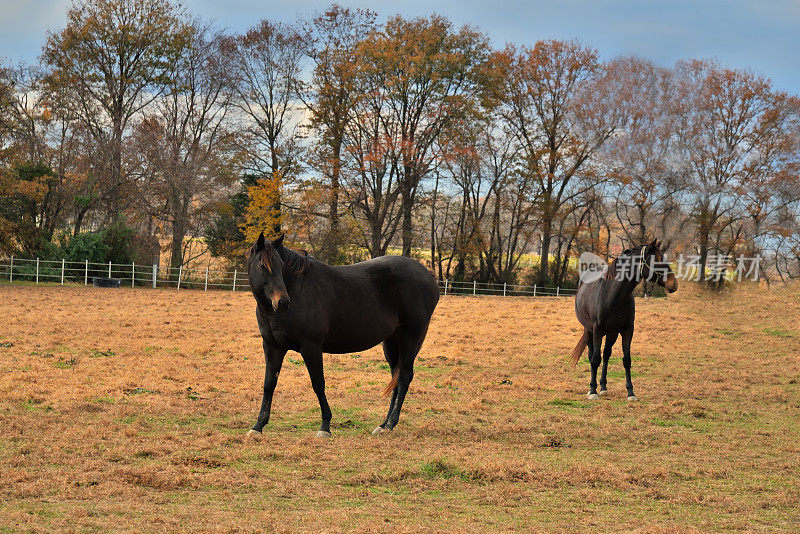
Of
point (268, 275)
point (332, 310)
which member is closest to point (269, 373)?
point (332, 310)

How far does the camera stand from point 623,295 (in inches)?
438

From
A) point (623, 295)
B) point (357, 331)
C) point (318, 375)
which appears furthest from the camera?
point (623, 295)

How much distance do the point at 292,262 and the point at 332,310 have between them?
74 centimetres

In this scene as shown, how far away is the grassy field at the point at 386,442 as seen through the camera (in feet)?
15.9

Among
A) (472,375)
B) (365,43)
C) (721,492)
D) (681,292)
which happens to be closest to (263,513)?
(721,492)

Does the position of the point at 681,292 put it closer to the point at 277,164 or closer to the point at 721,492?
the point at 277,164

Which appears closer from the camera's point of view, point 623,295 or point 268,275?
point 268,275

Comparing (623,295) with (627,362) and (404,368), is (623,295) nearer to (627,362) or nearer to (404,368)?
(627,362)

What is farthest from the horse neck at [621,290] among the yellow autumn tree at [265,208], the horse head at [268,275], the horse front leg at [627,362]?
the yellow autumn tree at [265,208]

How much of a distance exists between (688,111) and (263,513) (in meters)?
36.5

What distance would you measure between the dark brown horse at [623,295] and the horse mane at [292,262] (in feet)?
18.2

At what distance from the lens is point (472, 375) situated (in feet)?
41.0

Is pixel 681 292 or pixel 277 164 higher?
pixel 277 164

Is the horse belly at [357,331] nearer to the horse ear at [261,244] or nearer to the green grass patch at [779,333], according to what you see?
the horse ear at [261,244]
